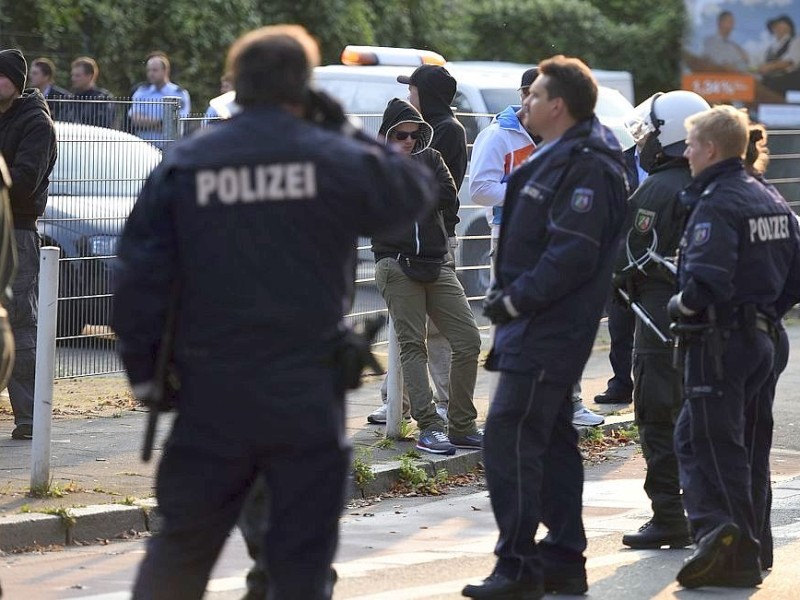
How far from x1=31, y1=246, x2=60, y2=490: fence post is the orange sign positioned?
30069 mm

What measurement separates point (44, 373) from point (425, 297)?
90.3 inches

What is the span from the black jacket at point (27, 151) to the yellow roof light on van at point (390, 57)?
5314mm

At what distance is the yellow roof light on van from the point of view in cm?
1438

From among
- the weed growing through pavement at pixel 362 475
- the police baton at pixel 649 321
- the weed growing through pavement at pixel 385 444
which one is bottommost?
the weed growing through pavement at pixel 385 444

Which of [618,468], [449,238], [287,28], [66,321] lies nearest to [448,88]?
[449,238]

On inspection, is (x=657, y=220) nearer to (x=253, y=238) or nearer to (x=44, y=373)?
(x=44, y=373)

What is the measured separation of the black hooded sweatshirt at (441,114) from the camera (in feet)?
30.7

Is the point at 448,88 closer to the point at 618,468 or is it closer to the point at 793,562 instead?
the point at 618,468

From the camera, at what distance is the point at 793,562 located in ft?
22.3

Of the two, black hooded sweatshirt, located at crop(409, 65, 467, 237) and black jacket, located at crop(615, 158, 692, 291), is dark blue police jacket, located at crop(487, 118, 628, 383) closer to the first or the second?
black jacket, located at crop(615, 158, 692, 291)

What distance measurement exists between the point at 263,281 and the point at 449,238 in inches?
213

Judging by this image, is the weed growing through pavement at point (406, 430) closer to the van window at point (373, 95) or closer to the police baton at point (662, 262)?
the police baton at point (662, 262)

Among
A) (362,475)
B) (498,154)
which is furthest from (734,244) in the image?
(498,154)

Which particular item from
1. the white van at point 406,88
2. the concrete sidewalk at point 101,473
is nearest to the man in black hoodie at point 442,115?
the concrete sidewalk at point 101,473
